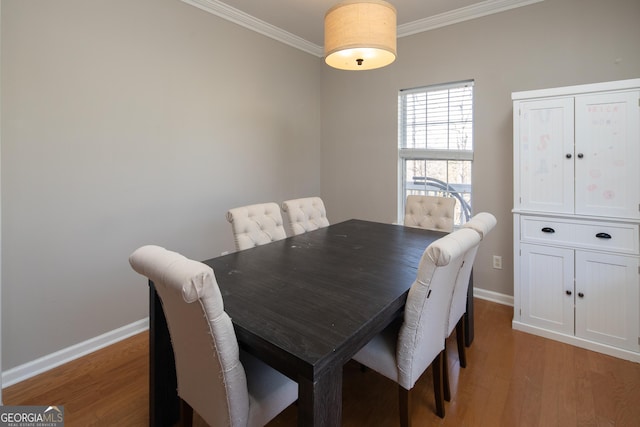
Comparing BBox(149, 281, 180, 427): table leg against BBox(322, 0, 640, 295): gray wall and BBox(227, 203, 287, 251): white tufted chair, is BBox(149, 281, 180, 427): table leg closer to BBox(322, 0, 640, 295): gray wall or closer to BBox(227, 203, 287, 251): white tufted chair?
BBox(227, 203, 287, 251): white tufted chair

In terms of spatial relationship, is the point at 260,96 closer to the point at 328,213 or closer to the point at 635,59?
the point at 328,213

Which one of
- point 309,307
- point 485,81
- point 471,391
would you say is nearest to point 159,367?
point 309,307

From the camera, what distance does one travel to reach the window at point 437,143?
10.5ft

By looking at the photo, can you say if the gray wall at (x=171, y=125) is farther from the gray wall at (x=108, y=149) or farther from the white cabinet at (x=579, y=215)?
the white cabinet at (x=579, y=215)

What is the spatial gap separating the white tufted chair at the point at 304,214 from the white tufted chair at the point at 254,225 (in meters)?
0.17

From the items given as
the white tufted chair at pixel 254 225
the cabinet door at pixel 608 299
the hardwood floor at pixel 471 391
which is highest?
the white tufted chair at pixel 254 225

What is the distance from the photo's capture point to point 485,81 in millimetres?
2969

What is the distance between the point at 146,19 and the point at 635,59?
355 cm

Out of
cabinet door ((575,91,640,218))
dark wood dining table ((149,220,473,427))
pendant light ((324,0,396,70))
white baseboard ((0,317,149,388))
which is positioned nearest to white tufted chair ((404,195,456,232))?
dark wood dining table ((149,220,473,427))

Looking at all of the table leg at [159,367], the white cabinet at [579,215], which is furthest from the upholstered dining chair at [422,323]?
the white cabinet at [579,215]

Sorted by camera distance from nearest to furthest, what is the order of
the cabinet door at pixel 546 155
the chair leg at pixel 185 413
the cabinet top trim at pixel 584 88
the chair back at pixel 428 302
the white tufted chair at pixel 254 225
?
the chair back at pixel 428 302 < the chair leg at pixel 185 413 < the cabinet top trim at pixel 584 88 < the white tufted chair at pixel 254 225 < the cabinet door at pixel 546 155

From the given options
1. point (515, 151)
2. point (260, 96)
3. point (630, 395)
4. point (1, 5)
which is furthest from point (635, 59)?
point (1, 5)

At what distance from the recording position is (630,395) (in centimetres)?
182

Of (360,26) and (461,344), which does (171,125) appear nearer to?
(360,26)
